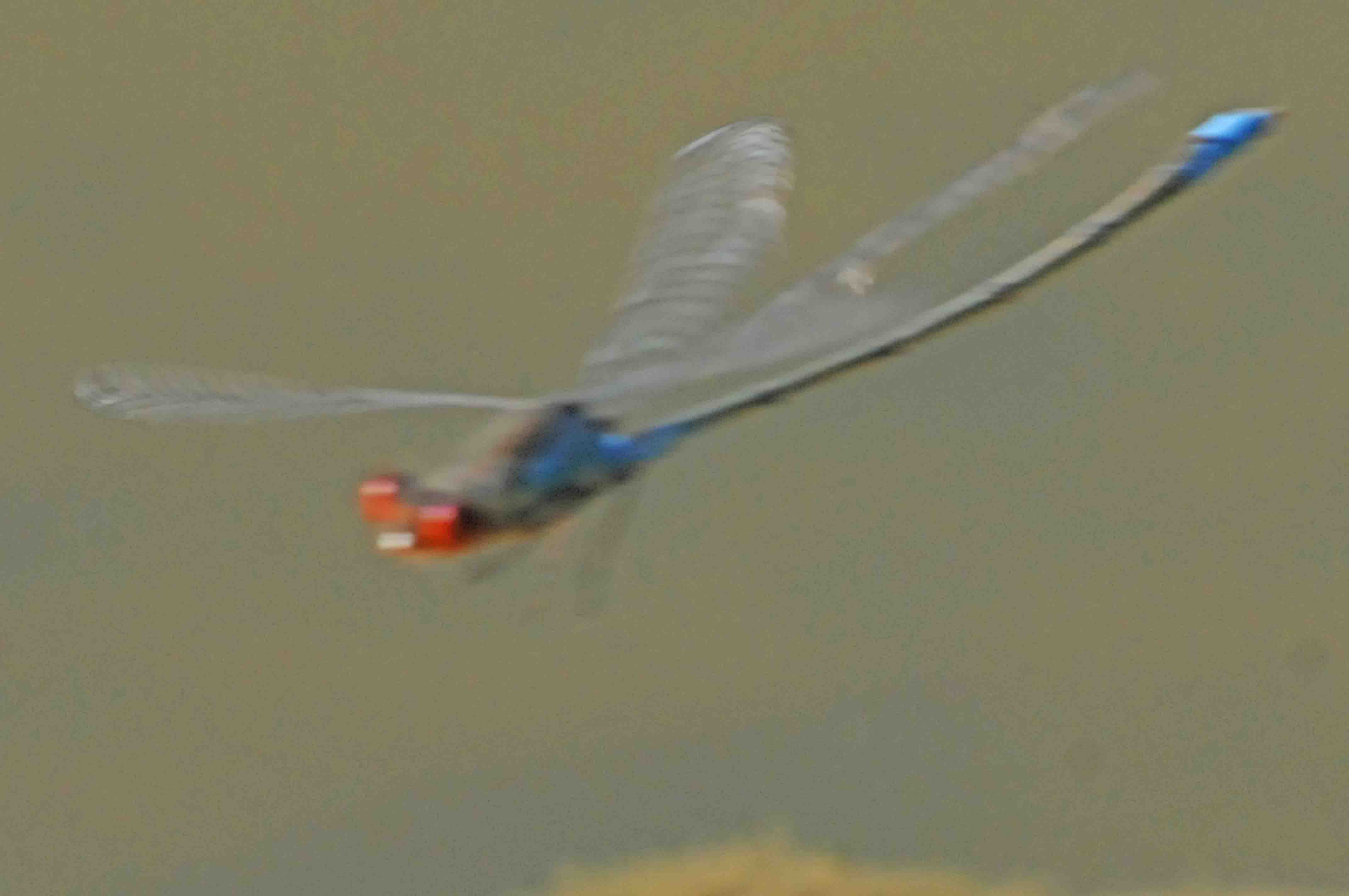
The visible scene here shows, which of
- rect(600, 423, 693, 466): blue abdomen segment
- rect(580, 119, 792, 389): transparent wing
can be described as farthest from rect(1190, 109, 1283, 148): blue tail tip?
rect(600, 423, 693, 466): blue abdomen segment

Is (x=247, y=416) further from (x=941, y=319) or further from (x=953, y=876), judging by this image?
(x=953, y=876)

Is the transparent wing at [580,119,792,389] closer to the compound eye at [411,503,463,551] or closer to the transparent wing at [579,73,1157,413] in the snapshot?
the transparent wing at [579,73,1157,413]

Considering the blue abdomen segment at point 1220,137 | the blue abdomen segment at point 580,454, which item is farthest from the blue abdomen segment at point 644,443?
the blue abdomen segment at point 1220,137

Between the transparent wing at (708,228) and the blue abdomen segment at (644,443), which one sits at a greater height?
the transparent wing at (708,228)

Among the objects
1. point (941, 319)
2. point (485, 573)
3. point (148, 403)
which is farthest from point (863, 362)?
point (148, 403)

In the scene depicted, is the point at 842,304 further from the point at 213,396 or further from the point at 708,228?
the point at 213,396

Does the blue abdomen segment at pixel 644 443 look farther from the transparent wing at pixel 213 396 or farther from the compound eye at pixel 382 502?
the compound eye at pixel 382 502
